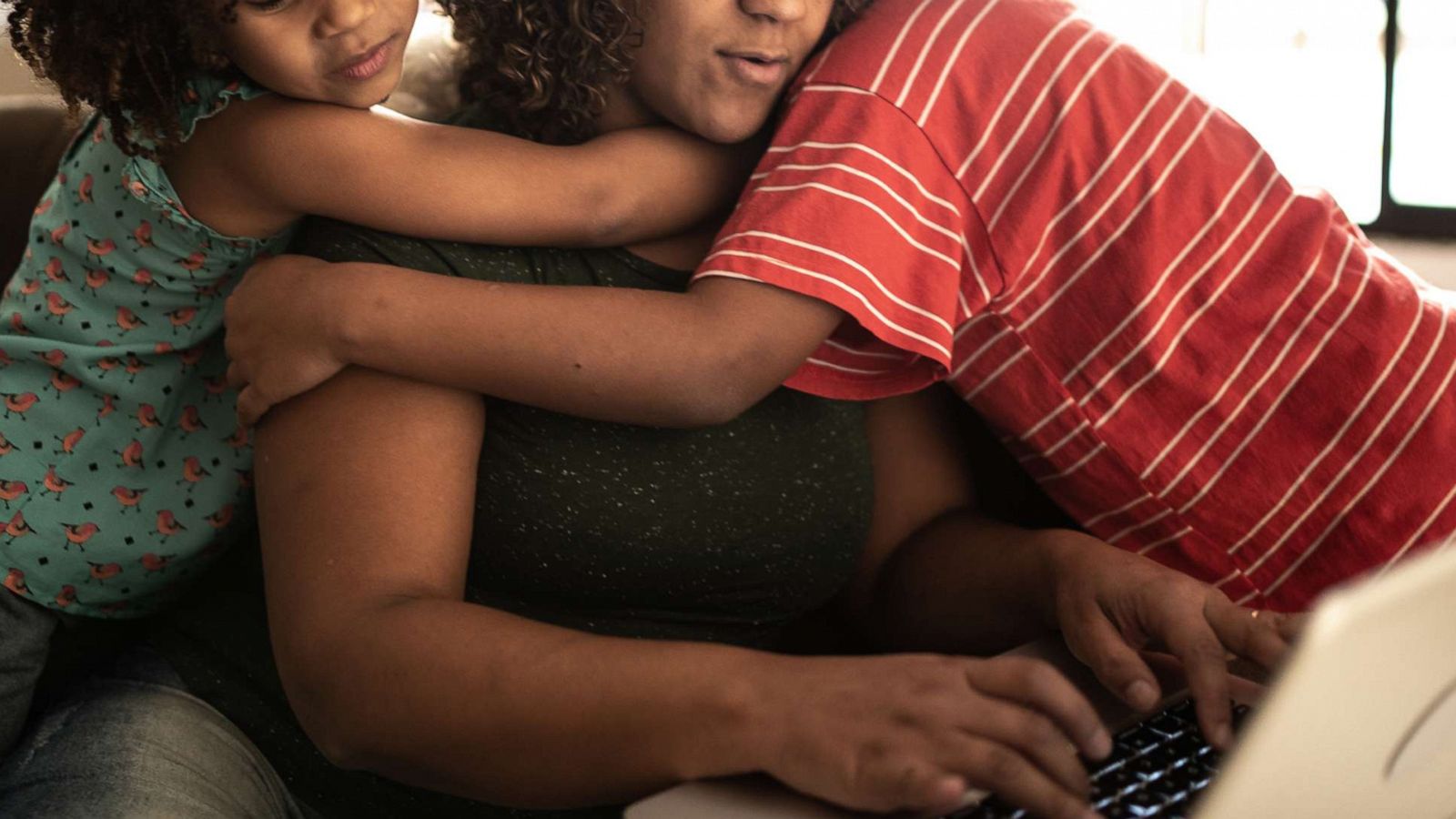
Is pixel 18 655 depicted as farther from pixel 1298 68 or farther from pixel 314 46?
pixel 1298 68

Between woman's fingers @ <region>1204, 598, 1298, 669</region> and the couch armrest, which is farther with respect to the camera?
the couch armrest

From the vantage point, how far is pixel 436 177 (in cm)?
103

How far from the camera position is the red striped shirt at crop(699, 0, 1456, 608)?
1.05 m

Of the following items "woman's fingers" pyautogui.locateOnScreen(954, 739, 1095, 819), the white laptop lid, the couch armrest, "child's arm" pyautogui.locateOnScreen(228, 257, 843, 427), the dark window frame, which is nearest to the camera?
the white laptop lid

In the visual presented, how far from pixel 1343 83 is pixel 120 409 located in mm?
2816

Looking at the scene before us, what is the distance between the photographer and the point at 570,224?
1.06m

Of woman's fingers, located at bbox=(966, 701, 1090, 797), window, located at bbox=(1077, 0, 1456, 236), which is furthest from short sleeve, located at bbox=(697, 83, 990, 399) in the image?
window, located at bbox=(1077, 0, 1456, 236)

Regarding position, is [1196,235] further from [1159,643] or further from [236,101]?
[236,101]

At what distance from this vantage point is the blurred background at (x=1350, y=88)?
8.95 ft

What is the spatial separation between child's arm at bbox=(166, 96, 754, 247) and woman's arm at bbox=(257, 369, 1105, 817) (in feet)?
0.47

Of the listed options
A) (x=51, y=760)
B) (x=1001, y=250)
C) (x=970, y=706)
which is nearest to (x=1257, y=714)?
(x=970, y=706)

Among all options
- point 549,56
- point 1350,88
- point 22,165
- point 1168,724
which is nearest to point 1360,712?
point 1168,724

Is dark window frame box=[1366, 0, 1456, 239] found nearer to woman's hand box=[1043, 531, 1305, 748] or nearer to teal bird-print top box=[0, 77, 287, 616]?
woman's hand box=[1043, 531, 1305, 748]

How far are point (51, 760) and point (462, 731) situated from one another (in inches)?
17.0
